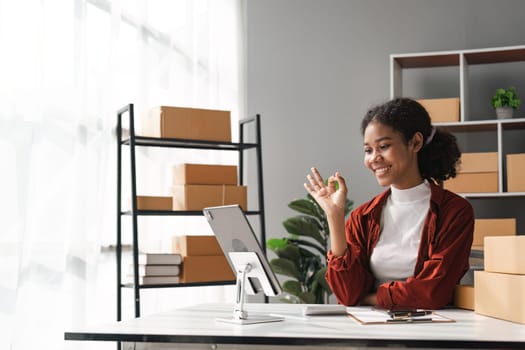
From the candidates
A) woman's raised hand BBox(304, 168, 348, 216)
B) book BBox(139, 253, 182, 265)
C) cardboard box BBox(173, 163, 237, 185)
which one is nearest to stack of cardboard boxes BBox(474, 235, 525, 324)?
woman's raised hand BBox(304, 168, 348, 216)

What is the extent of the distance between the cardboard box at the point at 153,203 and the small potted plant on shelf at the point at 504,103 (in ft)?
7.50

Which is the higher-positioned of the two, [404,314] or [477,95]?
[477,95]

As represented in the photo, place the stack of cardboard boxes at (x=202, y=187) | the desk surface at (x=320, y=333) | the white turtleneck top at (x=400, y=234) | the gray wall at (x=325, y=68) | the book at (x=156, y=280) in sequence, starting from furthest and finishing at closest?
the gray wall at (x=325, y=68)
the stack of cardboard boxes at (x=202, y=187)
the book at (x=156, y=280)
the white turtleneck top at (x=400, y=234)
the desk surface at (x=320, y=333)

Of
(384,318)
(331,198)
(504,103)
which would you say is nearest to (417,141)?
(331,198)

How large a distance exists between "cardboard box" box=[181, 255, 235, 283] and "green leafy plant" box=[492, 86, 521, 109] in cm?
212

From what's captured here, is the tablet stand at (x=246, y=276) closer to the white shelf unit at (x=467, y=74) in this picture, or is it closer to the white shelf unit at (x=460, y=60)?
the white shelf unit at (x=467, y=74)

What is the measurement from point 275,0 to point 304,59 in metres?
0.51

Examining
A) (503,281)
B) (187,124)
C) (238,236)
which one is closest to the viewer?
(503,281)

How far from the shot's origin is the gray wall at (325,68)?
5.38m

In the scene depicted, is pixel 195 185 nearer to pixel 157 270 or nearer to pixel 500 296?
pixel 157 270

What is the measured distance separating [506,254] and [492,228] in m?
2.73

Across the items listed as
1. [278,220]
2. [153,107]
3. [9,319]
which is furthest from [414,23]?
[9,319]

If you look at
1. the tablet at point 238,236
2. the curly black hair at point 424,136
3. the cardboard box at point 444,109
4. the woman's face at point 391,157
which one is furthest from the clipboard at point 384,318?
the cardboard box at point 444,109

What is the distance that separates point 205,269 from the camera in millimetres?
3945
